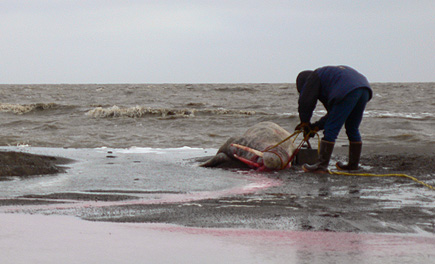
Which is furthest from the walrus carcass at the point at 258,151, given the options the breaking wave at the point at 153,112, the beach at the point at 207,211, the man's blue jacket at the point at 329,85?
the breaking wave at the point at 153,112

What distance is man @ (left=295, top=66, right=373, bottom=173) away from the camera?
676 cm

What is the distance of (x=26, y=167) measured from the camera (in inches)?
269

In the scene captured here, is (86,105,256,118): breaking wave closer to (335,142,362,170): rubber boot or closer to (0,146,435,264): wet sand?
(335,142,362,170): rubber boot

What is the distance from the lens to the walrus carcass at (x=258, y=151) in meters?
7.60

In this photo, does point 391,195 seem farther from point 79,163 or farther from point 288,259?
point 79,163

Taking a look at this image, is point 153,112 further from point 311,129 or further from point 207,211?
point 207,211

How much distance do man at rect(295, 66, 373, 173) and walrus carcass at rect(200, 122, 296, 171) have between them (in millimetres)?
482

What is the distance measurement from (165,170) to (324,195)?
2923mm

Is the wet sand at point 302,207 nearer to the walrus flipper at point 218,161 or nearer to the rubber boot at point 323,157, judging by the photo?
the rubber boot at point 323,157

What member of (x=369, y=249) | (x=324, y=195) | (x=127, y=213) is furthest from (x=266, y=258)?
(x=324, y=195)

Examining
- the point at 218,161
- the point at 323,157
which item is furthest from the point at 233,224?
the point at 218,161

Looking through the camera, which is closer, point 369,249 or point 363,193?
point 369,249

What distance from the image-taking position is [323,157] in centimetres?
708

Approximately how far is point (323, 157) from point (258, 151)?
1.11 metres
